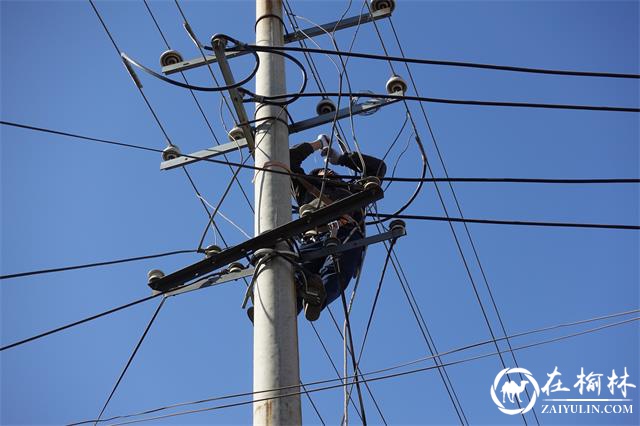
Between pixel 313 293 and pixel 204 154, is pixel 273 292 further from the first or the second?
pixel 204 154

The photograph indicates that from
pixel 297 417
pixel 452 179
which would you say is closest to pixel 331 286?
pixel 452 179

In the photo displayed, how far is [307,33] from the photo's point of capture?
7.62 m

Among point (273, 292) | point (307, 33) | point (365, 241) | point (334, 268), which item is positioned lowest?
point (273, 292)

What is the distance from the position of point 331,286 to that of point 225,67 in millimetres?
1728

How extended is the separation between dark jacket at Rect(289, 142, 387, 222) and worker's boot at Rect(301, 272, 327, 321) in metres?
0.99

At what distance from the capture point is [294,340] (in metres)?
5.49

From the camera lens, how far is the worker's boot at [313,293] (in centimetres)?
608

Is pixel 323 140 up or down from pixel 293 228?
up

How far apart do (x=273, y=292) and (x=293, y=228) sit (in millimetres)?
424

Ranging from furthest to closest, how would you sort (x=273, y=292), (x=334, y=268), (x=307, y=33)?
(x=307, y=33) < (x=334, y=268) < (x=273, y=292)

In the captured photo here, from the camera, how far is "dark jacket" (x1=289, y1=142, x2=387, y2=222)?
706cm

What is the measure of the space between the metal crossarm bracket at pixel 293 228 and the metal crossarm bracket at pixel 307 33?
1.81 meters

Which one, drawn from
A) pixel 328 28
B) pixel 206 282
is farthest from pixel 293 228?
pixel 328 28

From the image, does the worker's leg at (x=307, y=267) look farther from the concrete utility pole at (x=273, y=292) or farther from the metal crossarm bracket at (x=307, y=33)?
the metal crossarm bracket at (x=307, y=33)
